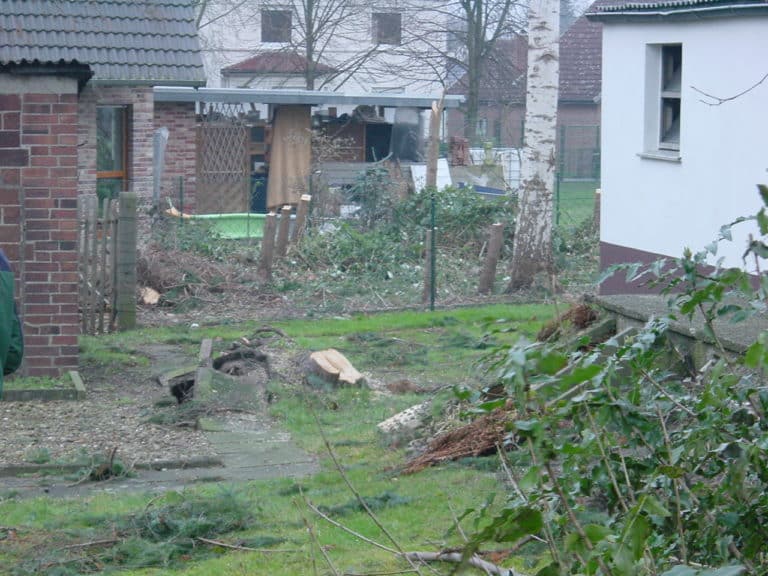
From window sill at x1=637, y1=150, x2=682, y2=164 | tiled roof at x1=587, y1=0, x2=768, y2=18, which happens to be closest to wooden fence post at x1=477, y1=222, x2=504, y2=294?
window sill at x1=637, y1=150, x2=682, y2=164

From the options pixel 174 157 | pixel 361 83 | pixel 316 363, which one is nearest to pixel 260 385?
pixel 316 363

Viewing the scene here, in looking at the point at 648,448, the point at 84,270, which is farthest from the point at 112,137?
the point at 648,448

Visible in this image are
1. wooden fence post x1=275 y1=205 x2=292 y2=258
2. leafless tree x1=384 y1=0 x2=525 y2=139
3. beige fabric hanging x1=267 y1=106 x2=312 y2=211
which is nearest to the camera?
wooden fence post x1=275 y1=205 x2=292 y2=258

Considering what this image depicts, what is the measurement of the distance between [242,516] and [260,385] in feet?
12.9

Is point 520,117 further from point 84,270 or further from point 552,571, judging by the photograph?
point 552,571

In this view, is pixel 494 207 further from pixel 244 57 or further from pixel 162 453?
pixel 244 57

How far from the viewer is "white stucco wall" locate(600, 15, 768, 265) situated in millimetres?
12945

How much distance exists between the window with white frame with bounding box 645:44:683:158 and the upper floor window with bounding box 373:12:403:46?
26.0m

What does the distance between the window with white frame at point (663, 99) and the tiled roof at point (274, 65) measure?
24008mm

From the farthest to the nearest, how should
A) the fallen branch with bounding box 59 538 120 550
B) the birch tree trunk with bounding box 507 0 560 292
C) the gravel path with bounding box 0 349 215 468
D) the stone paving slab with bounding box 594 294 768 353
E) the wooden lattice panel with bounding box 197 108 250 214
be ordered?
1. the wooden lattice panel with bounding box 197 108 250 214
2. the birch tree trunk with bounding box 507 0 560 292
3. the gravel path with bounding box 0 349 215 468
4. the stone paving slab with bounding box 594 294 768 353
5. the fallen branch with bounding box 59 538 120 550

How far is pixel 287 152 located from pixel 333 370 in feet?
53.7

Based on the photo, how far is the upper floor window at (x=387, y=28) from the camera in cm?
4012

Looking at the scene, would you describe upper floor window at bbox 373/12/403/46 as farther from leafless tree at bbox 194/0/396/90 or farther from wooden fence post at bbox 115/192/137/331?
wooden fence post at bbox 115/192/137/331

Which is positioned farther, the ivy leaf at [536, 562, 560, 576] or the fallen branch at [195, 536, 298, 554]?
the fallen branch at [195, 536, 298, 554]
